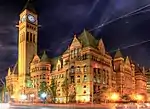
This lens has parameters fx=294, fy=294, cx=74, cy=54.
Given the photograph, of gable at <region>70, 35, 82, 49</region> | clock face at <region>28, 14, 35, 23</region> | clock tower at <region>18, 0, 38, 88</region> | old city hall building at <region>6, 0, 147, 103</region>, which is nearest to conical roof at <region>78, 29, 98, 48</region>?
old city hall building at <region>6, 0, 147, 103</region>

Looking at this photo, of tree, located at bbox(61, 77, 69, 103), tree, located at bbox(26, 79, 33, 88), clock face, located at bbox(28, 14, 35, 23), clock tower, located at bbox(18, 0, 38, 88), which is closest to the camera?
tree, located at bbox(61, 77, 69, 103)

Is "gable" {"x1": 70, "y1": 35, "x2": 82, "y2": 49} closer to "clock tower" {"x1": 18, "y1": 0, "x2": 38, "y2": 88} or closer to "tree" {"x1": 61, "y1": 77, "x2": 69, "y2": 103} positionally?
"tree" {"x1": 61, "y1": 77, "x2": 69, "y2": 103}

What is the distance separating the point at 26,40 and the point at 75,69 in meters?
33.0

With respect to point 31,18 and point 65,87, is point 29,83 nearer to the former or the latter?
point 65,87

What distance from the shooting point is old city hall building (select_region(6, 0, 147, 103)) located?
91.8 metres

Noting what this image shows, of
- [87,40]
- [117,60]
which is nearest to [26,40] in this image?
[87,40]

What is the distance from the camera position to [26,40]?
117 m

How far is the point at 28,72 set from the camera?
117m

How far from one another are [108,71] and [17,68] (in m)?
44.7

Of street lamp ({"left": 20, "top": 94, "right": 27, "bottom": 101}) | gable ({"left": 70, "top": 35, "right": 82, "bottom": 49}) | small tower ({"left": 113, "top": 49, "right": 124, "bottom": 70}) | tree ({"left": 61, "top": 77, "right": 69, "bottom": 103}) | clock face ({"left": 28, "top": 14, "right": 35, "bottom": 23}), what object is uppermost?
clock face ({"left": 28, "top": 14, "right": 35, "bottom": 23})

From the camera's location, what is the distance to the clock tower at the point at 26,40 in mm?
116269

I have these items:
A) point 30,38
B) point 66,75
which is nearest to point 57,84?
point 66,75

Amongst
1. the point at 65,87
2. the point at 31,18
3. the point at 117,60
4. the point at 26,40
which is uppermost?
the point at 31,18

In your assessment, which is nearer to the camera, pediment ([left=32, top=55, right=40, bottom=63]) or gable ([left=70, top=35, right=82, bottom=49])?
gable ([left=70, top=35, right=82, bottom=49])
